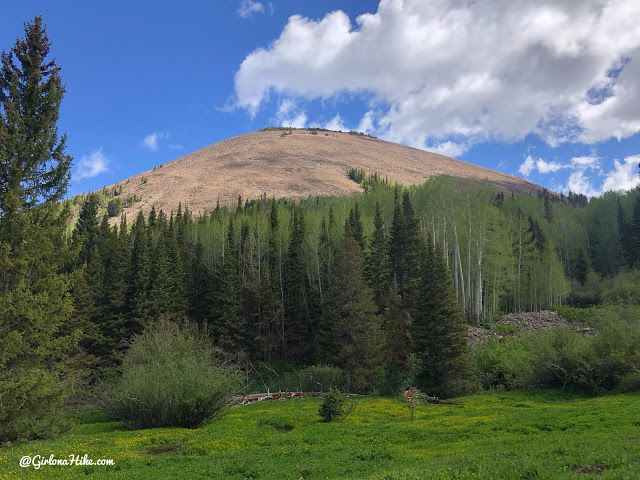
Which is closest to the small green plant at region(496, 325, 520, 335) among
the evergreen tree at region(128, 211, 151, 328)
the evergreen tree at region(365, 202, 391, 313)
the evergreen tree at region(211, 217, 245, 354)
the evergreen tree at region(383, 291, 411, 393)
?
the evergreen tree at region(383, 291, 411, 393)

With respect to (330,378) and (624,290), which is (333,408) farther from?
(624,290)

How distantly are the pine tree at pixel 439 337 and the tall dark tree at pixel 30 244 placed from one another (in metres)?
28.2

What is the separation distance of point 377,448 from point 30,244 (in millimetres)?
18647

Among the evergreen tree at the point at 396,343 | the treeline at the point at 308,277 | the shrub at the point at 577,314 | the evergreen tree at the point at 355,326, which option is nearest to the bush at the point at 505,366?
the treeline at the point at 308,277

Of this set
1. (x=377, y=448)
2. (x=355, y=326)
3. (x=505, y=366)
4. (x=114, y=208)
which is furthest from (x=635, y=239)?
(x=114, y=208)

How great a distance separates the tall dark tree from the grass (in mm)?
2023

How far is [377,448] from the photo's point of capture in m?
15.6

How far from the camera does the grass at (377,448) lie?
10.7 m

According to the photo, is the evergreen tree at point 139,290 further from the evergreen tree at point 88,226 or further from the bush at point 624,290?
the bush at point 624,290

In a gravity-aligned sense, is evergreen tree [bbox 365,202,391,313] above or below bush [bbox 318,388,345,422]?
above

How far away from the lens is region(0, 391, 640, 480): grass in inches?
421

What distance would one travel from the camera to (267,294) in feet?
175

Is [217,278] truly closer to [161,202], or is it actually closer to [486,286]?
[486,286]

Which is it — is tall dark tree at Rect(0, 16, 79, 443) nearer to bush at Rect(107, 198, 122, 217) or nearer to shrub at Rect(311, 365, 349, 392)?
shrub at Rect(311, 365, 349, 392)
